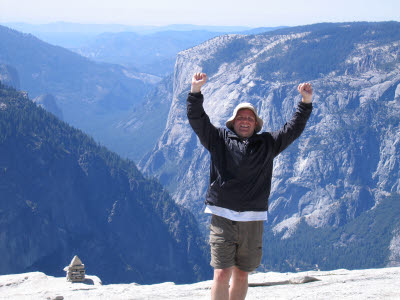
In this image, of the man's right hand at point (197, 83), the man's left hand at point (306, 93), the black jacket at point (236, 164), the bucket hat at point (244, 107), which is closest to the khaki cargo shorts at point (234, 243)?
the black jacket at point (236, 164)

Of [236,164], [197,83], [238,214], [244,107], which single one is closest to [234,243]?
[238,214]

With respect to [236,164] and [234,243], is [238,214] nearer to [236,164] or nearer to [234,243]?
[234,243]

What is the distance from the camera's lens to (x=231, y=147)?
50.9 ft

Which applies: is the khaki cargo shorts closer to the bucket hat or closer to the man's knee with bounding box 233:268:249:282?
the man's knee with bounding box 233:268:249:282

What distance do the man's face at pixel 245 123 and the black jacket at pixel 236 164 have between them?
0.73 feet

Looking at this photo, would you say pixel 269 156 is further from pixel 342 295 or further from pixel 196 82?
pixel 342 295

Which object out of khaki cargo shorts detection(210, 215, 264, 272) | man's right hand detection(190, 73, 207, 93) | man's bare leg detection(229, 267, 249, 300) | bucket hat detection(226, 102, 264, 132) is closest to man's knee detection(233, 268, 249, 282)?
man's bare leg detection(229, 267, 249, 300)

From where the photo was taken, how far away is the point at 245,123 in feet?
52.7

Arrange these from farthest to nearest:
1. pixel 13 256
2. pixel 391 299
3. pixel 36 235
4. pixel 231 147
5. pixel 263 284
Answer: pixel 36 235, pixel 13 256, pixel 263 284, pixel 391 299, pixel 231 147

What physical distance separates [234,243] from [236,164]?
7.40 feet

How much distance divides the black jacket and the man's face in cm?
22

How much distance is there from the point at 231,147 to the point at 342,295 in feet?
33.2

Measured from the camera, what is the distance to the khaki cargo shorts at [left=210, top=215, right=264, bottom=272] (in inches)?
615

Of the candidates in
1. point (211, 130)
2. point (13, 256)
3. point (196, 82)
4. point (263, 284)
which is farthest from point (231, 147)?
point (13, 256)
